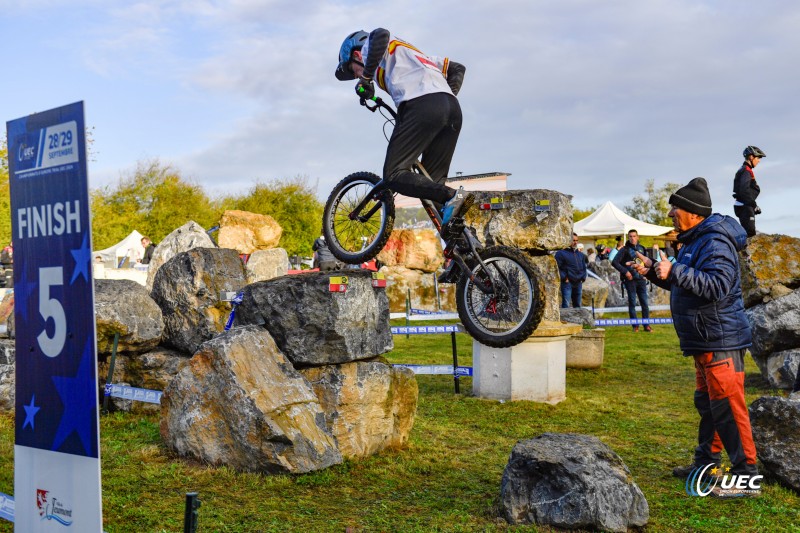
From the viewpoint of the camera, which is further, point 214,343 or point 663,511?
point 214,343

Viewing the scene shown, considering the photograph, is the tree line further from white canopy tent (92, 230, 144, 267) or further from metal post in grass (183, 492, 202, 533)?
metal post in grass (183, 492, 202, 533)

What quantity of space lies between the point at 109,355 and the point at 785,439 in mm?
6898

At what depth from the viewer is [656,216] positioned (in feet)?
168

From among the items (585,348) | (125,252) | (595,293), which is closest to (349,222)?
(585,348)

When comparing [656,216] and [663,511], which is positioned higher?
[656,216]

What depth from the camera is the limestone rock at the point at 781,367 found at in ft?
31.7

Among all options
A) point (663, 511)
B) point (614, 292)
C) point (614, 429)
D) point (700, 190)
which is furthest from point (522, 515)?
point (614, 292)

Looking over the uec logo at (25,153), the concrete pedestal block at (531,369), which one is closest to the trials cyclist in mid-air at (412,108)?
the uec logo at (25,153)

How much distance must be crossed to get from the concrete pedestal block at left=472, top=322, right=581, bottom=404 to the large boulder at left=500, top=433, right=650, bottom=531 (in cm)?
424

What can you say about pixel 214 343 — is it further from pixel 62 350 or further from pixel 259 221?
pixel 259 221

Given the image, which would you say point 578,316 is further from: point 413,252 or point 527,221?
point 413,252

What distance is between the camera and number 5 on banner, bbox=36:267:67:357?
321cm

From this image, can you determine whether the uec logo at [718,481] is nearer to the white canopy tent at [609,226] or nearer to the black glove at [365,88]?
the black glove at [365,88]

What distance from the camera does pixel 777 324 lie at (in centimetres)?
983
